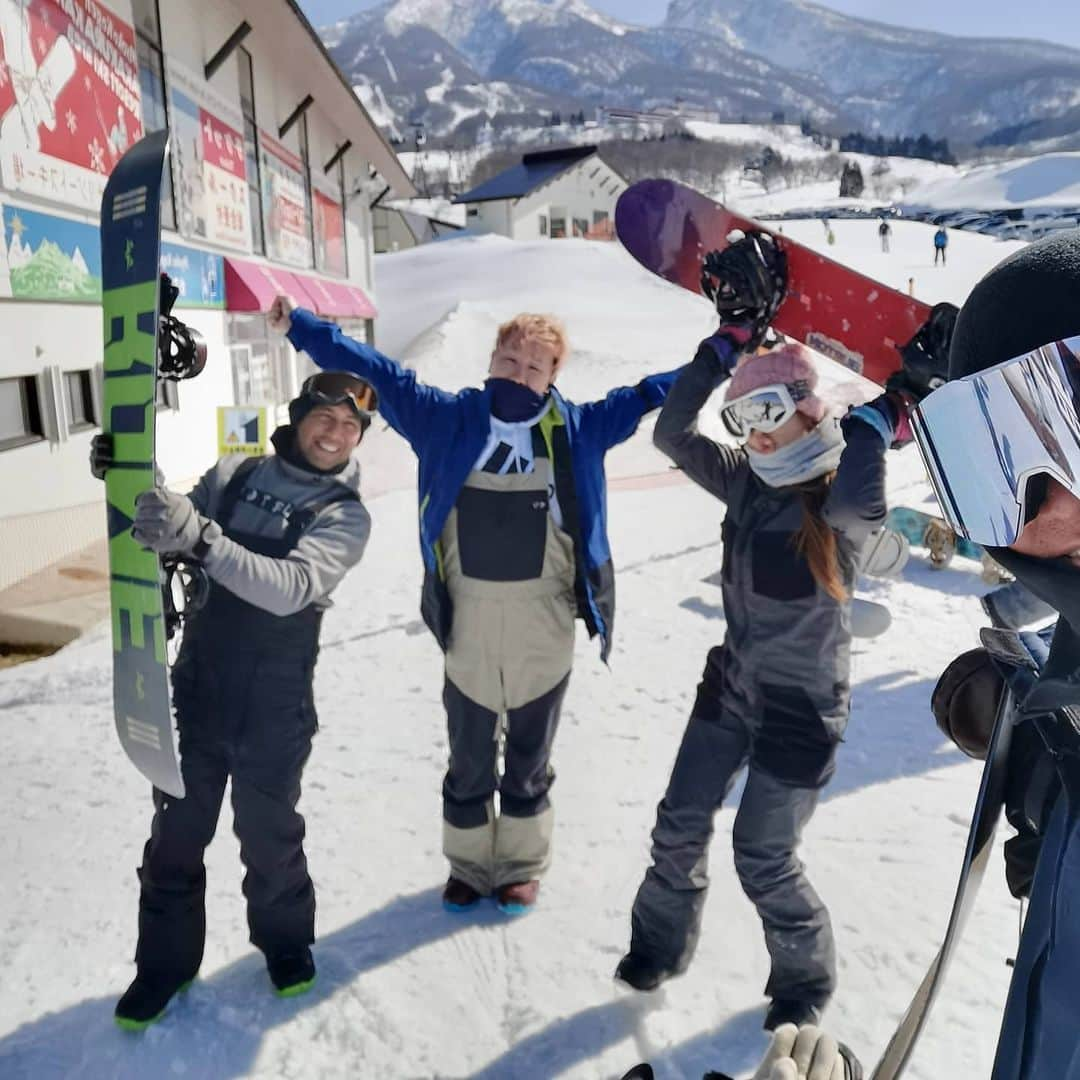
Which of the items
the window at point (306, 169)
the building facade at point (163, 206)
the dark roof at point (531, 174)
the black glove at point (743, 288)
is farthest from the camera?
the dark roof at point (531, 174)

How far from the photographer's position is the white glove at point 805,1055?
1420mm

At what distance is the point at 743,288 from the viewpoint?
2.75m

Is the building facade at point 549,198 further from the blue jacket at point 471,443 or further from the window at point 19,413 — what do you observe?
the blue jacket at point 471,443

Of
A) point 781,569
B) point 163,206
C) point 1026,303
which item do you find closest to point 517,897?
point 781,569

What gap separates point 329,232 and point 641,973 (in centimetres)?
1645

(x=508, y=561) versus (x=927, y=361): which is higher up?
(x=927, y=361)

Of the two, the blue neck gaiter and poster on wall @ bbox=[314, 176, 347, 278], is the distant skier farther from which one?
poster on wall @ bbox=[314, 176, 347, 278]

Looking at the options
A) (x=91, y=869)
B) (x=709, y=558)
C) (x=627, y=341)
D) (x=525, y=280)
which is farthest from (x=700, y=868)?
(x=525, y=280)

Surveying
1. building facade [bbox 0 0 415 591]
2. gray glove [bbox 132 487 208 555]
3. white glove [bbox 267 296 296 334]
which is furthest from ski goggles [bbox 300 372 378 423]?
building facade [bbox 0 0 415 591]

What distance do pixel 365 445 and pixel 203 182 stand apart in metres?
4.08

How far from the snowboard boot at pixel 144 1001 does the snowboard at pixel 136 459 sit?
64 centimetres

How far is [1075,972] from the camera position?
917mm

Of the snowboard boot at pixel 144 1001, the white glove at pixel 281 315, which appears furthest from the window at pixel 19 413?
the snowboard boot at pixel 144 1001

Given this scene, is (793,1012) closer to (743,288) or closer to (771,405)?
(771,405)
